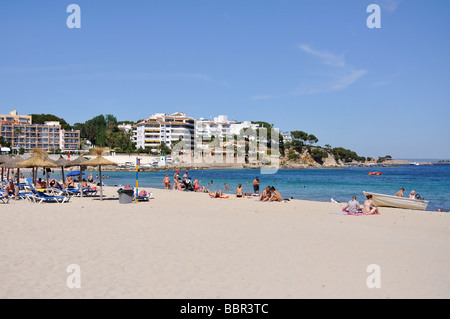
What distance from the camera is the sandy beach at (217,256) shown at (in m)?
5.91

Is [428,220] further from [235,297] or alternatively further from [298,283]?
[235,297]

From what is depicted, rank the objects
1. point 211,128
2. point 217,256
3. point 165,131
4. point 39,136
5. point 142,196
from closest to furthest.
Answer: point 217,256 < point 142,196 < point 39,136 < point 165,131 < point 211,128

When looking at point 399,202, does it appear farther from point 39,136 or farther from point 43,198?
point 39,136

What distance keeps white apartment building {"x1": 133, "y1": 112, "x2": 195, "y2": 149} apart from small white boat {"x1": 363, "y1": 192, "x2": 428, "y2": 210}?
11558 centimetres

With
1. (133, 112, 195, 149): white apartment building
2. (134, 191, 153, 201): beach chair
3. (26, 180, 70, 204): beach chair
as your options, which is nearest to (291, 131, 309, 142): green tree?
(133, 112, 195, 149): white apartment building

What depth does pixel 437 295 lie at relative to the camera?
5.76 metres

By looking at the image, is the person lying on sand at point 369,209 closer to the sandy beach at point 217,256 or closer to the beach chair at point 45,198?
the sandy beach at point 217,256

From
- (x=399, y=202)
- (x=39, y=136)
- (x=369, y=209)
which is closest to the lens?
(x=369, y=209)

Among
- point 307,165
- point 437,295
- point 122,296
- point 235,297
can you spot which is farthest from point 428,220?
point 307,165

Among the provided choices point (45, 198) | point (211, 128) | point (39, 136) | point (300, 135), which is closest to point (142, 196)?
point (45, 198)

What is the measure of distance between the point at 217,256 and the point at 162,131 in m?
127

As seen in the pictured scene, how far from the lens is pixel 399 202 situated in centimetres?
1797

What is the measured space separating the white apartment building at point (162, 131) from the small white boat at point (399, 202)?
379 feet
